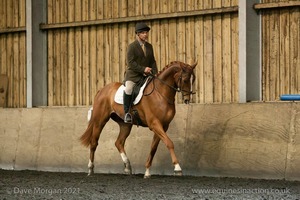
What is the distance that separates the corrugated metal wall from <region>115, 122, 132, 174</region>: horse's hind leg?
215 centimetres

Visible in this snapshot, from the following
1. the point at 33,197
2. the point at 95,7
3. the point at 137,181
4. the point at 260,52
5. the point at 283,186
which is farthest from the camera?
the point at 95,7

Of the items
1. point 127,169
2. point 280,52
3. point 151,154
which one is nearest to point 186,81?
point 151,154

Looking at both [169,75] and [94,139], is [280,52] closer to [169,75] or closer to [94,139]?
[169,75]

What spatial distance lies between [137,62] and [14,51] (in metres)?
7.01

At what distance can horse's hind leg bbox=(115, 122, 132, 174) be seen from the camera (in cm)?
1606

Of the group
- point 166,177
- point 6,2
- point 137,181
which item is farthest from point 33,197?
point 6,2

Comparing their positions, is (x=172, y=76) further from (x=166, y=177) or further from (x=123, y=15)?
(x=123, y=15)

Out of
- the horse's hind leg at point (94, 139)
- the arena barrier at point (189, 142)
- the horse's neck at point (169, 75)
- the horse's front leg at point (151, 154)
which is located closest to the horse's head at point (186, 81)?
the horse's neck at point (169, 75)

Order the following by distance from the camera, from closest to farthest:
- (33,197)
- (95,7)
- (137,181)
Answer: (33,197) < (137,181) < (95,7)

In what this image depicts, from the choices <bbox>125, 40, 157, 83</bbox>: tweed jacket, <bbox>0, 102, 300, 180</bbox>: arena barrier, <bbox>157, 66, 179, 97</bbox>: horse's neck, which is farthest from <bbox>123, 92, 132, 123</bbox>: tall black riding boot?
<bbox>0, 102, 300, 180</bbox>: arena barrier

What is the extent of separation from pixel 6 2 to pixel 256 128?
29.8 ft

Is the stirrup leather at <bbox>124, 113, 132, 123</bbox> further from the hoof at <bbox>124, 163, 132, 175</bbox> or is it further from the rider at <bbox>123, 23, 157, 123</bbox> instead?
the hoof at <bbox>124, 163, 132, 175</bbox>

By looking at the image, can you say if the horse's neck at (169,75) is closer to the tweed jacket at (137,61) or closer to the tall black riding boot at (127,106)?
Answer: the tweed jacket at (137,61)

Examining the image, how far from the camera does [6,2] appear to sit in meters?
22.0
